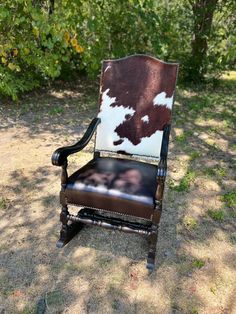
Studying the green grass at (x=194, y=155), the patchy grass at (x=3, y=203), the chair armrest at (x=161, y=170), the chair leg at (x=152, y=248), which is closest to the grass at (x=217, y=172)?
the green grass at (x=194, y=155)

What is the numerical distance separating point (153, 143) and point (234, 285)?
120 centimetres

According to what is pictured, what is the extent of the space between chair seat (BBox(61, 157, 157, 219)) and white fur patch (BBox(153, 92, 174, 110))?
0.60 m

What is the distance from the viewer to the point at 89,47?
5941 mm

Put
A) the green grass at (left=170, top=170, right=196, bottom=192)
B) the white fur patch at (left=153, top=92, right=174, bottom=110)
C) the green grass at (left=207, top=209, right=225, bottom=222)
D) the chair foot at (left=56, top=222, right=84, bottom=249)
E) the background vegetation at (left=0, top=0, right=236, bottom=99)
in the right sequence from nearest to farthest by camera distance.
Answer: the chair foot at (left=56, top=222, right=84, bottom=249) < the white fur patch at (left=153, top=92, right=174, bottom=110) < the green grass at (left=207, top=209, right=225, bottom=222) < the green grass at (left=170, top=170, right=196, bottom=192) < the background vegetation at (left=0, top=0, right=236, bottom=99)

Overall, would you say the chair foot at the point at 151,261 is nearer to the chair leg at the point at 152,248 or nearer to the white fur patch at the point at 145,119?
the chair leg at the point at 152,248

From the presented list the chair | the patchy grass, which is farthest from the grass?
the patchy grass

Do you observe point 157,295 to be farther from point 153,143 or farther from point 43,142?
point 43,142

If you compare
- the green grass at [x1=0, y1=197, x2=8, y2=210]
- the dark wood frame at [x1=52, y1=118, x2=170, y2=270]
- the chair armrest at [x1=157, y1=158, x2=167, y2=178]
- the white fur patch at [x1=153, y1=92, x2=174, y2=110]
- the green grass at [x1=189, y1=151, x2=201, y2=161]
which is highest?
the white fur patch at [x1=153, y1=92, x2=174, y2=110]

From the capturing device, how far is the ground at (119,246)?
86.3 inches

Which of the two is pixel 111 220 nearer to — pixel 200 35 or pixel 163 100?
pixel 163 100

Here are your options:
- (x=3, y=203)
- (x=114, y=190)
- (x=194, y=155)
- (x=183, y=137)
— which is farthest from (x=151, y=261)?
(x=183, y=137)

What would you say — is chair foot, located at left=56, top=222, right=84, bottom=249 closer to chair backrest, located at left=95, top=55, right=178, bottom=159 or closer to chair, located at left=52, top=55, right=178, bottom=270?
chair, located at left=52, top=55, right=178, bottom=270

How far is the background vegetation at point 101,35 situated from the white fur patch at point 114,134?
1686 mm

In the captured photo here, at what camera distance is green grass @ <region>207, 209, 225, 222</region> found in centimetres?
302
